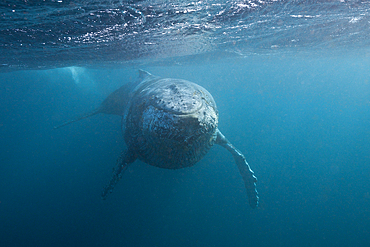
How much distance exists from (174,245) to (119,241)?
3.38 meters

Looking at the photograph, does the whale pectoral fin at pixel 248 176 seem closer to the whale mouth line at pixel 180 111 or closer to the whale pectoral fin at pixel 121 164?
the whale pectoral fin at pixel 121 164

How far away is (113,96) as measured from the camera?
10.3 meters

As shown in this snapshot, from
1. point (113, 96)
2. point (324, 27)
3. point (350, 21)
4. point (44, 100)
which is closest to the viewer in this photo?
point (350, 21)

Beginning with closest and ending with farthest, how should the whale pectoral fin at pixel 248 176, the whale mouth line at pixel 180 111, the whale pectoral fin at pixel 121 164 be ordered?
the whale mouth line at pixel 180 111
the whale pectoral fin at pixel 121 164
the whale pectoral fin at pixel 248 176

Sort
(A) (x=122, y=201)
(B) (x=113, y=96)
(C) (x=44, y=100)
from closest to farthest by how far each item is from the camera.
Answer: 1. (B) (x=113, y=96)
2. (A) (x=122, y=201)
3. (C) (x=44, y=100)

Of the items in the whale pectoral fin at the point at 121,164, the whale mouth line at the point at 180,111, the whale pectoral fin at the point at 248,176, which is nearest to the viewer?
the whale mouth line at the point at 180,111

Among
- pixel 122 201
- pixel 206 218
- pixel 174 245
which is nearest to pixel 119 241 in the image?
pixel 122 201

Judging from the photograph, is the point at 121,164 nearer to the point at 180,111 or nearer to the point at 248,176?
the point at 180,111

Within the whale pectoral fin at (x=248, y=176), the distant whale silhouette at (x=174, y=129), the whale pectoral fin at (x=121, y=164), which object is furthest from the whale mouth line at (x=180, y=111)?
the whale pectoral fin at (x=248, y=176)

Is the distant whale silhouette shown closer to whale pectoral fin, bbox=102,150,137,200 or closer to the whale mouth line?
the whale mouth line

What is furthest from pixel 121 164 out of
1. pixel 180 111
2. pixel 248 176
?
pixel 248 176

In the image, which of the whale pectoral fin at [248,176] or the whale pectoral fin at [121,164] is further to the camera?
the whale pectoral fin at [248,176]

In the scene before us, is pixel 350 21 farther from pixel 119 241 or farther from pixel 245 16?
pixel 119 241

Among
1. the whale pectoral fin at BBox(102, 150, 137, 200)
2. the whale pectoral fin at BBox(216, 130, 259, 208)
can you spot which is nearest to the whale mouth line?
the whale pectoral fin at BBox(102, 150, 137, 200)
